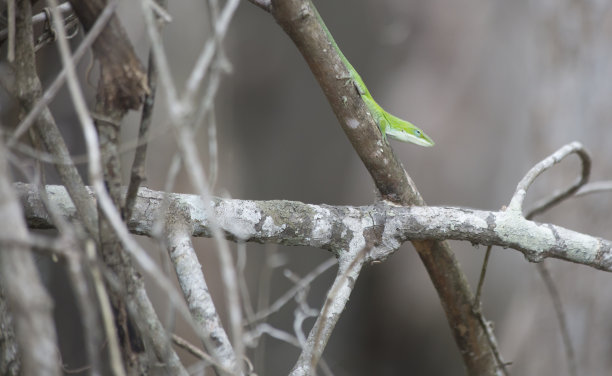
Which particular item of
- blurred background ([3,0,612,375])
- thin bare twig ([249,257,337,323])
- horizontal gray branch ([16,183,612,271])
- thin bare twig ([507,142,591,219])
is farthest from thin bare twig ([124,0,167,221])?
blurred background ([3,0,612,375])

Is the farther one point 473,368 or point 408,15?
point 408,15

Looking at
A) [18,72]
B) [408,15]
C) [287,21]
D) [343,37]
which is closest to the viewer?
[18,72]

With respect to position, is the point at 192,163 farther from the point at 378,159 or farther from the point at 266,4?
the point at 378,159

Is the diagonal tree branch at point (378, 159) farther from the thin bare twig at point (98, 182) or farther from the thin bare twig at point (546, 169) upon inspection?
the thin bare twig at point (98, 182)

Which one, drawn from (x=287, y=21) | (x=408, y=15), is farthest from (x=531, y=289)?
(x=287, y=21)

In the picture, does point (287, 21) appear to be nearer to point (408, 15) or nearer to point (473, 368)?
point (473, 368)

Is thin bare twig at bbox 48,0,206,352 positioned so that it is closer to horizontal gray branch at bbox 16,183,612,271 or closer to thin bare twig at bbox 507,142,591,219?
horizontal gray branch at bbox 16,183,612,271

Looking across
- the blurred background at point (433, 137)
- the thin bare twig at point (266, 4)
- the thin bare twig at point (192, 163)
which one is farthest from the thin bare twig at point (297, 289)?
the blurred background at point (433, 137)
